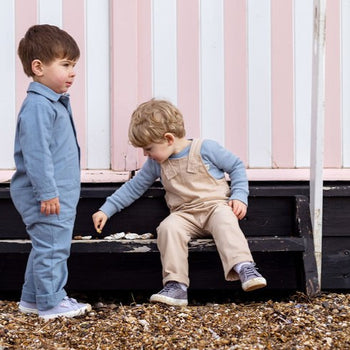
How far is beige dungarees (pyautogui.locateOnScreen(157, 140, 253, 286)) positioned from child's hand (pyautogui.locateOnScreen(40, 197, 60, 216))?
20.3 inches

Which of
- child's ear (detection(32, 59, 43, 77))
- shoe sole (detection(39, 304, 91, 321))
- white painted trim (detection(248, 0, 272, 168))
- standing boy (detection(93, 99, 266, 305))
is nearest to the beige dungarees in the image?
standing boy (detection(93, 99, 266, 305))

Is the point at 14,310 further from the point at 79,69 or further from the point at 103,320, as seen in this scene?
the point at 79,69

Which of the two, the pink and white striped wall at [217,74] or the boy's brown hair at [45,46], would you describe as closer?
the boy's brown hair at [45,46]

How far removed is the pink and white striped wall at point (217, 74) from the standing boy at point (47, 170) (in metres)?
0.70

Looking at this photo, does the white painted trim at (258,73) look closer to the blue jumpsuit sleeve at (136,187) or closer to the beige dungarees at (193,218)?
the beige dungarees at (193,218)

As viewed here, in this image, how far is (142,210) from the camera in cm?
348

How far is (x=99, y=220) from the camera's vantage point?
10.9 ft

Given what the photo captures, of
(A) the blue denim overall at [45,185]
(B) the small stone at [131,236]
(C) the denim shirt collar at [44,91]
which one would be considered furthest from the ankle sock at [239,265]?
(C) the denim shirt collar at [44,91]

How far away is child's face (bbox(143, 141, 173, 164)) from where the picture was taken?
327 centimetres

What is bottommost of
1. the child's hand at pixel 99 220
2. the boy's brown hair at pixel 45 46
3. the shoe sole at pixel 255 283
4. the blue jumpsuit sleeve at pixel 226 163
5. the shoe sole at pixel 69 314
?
the shoe sole at pixel 69 314

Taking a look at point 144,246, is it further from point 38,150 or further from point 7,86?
point 7,86

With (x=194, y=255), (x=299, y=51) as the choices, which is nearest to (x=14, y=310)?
(x=194, y=255)

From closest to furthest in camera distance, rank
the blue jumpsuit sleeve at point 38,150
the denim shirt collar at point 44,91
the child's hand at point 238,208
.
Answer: the blue jumpsuit sleeve at point 38,150
the denim shirt collar at point 44,91
the child's hand at point 238,208

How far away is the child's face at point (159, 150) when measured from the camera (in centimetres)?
327
